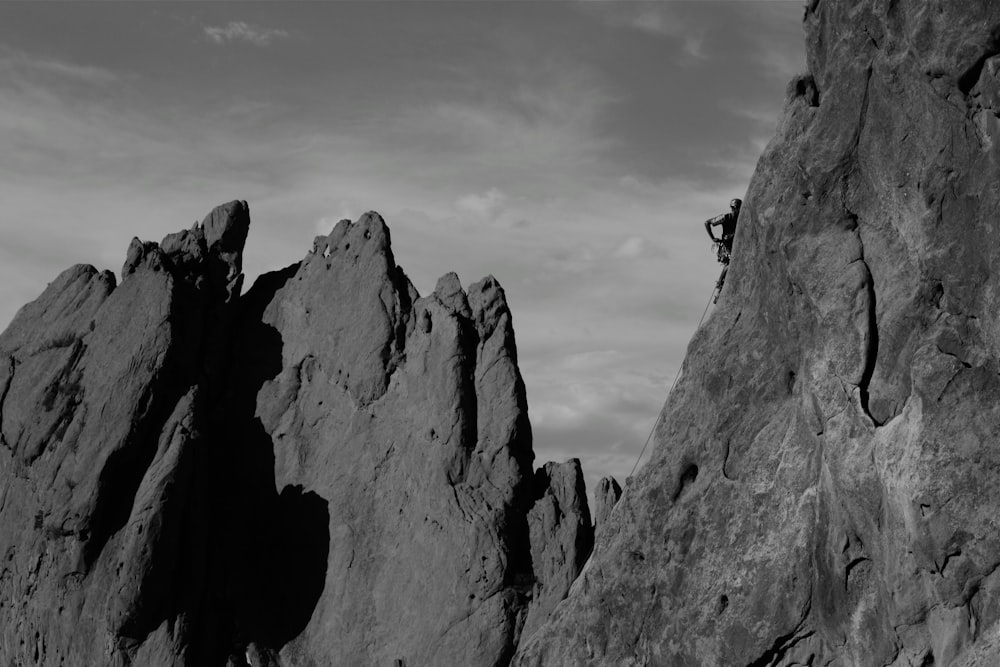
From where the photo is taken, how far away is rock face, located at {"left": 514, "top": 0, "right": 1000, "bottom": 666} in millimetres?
23516

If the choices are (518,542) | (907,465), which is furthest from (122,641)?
(907,465)

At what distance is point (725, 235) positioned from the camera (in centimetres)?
3250

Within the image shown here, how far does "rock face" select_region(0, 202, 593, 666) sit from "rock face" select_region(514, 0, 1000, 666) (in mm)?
3383

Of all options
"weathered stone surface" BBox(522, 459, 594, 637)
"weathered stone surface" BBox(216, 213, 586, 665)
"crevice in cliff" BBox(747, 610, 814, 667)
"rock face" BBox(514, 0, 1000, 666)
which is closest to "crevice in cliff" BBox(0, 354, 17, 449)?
"weathered stone surface" BBox(216, 213, 586, 665)

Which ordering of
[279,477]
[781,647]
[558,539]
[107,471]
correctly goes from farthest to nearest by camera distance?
[279,477] < [107,471] < [558,539] < [781,647]

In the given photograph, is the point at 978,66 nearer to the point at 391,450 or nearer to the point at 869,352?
the point at 869,352

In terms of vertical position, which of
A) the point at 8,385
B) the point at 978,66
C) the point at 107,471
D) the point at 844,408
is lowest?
the point at 107,471

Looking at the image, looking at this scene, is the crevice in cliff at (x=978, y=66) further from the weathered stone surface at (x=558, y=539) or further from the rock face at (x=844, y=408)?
the weathered stone surface at (x=558, y=539)

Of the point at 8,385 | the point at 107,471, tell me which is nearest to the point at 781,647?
the point at 107,471

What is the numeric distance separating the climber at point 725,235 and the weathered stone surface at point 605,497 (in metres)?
5.87

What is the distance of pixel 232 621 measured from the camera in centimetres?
3488

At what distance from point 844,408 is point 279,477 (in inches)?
685

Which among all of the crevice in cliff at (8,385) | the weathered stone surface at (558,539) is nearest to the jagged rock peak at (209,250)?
the crevice in cliff at (8,385)

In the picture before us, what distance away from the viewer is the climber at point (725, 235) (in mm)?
32003
